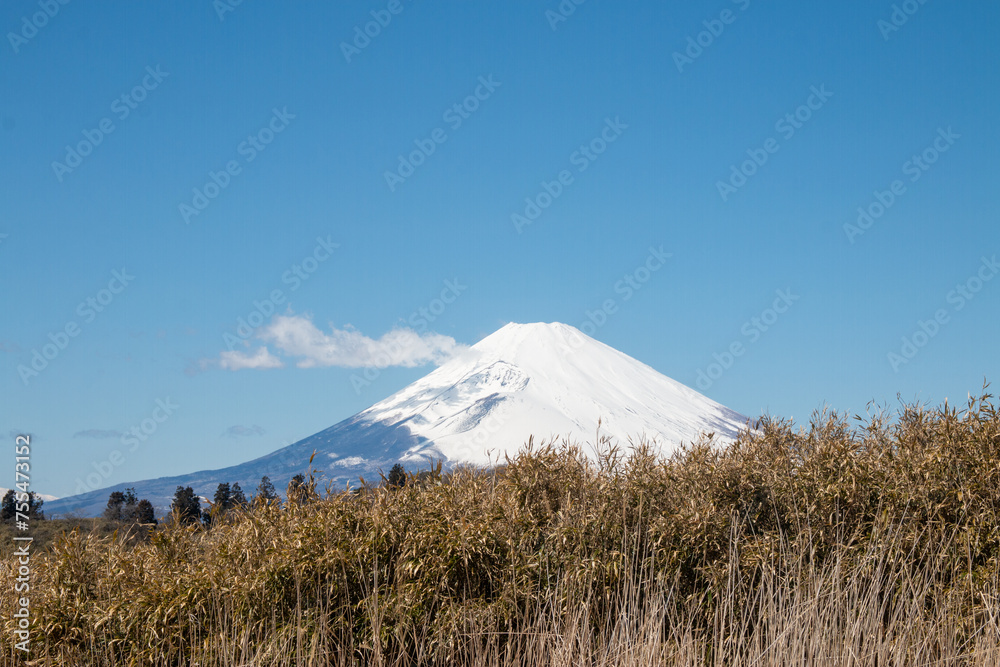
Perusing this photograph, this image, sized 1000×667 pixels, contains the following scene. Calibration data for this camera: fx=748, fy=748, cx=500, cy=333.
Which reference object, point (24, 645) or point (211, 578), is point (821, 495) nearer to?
point (211, 578)

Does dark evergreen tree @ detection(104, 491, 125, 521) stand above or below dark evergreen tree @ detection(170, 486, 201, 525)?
above

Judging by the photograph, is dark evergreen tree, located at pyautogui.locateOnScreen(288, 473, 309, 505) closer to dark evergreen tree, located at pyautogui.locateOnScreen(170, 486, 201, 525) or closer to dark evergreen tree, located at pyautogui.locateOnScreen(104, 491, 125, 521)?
dark evergreen tree, located at pyautogui.locateOnScreen(170, 486, 201, 525)

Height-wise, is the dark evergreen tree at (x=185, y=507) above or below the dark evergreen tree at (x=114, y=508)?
below

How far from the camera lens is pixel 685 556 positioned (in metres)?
7.83

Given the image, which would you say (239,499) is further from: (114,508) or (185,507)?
(114,508)

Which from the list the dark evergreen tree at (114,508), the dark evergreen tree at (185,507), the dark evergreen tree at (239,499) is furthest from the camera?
the dark evergreen tree at (114,508)

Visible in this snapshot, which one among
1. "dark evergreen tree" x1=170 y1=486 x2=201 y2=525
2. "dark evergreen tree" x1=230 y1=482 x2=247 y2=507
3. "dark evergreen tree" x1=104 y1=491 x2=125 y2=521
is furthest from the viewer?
"dark evergreen tree" x1=104 y1=491 x2=125 y2=521

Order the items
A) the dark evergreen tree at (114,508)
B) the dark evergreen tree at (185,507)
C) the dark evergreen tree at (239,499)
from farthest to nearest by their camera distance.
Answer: the dark evergreen tree at (114,508)
the dark evergreen tree at (239,499)
the dark evergreen tree at (185,507)

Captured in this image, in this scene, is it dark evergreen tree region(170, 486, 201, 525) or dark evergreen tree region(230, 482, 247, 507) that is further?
dark evergreen tree region(230, 482, 247, 507)

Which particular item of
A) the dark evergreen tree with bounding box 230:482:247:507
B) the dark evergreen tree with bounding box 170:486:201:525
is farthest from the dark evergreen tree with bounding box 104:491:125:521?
the dark evergreen tree with bounding box 230:482:247:507

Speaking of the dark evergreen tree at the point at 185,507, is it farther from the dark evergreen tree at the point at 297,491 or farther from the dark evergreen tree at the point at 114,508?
the dark evergreen tree at the point at 114,508

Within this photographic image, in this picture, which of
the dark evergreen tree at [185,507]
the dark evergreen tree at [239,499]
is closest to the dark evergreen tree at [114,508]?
the dark evergreen tree at [185,507]

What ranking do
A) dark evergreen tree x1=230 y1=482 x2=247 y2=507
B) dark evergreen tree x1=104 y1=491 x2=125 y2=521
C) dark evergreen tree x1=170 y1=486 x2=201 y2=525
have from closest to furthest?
dark evergreen tree x1=170 y1=486 x2=201 y2=525 → dark evergreen tree x1=230 y1=482 x2=247 y2=507 → dark evergreen tree x1=104 y1=491 x2=125 y2=521

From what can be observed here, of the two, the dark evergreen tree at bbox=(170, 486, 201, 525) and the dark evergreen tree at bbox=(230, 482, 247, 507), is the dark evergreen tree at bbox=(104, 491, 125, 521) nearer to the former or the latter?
A: the dark evergreen tree at bbox=(170, 486, 201, 525)
